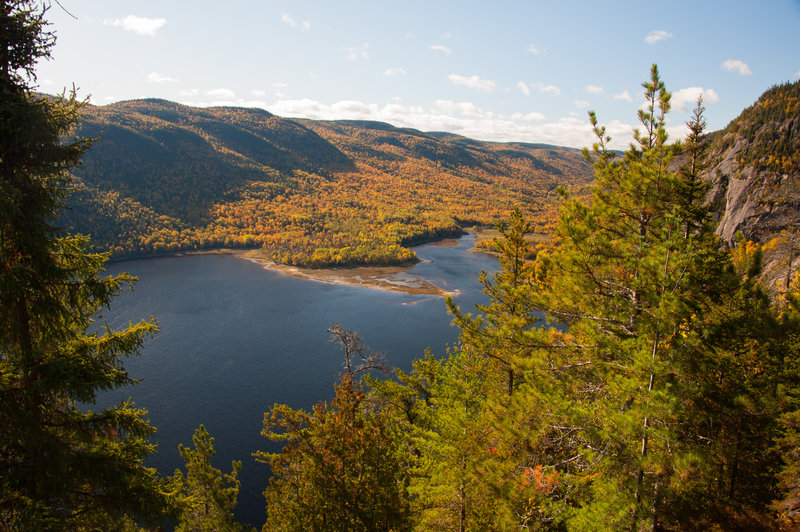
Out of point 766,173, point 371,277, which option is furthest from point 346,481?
point 766,173

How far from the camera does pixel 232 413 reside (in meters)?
40.1

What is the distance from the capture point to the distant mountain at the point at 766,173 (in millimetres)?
69375

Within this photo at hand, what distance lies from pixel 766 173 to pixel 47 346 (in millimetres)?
102387

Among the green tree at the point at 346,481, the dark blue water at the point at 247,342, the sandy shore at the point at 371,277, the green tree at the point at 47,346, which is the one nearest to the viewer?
the green tree at the point at 47,346

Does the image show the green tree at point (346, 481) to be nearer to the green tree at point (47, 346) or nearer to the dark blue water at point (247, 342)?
the green tree at point (47, 346)

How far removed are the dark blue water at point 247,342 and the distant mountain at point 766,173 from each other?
4874 centimetres

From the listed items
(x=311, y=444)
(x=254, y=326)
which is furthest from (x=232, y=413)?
(x=311, y=444)

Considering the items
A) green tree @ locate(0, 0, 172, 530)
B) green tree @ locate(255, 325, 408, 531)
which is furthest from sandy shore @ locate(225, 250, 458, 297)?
green tree @ locate(0, 0, 172, 530)

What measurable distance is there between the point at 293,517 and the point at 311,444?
5.41 feet

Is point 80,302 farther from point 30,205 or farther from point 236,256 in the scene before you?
point 236,256

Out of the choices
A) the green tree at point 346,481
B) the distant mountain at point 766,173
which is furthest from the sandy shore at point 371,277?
the green tree at point 346,481

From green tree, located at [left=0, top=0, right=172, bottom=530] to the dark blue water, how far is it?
83.6ft

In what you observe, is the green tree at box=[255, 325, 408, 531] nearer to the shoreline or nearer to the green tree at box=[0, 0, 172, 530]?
the green tree at box=[0, 0, 172, 530]

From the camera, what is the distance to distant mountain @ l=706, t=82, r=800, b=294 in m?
69.4
